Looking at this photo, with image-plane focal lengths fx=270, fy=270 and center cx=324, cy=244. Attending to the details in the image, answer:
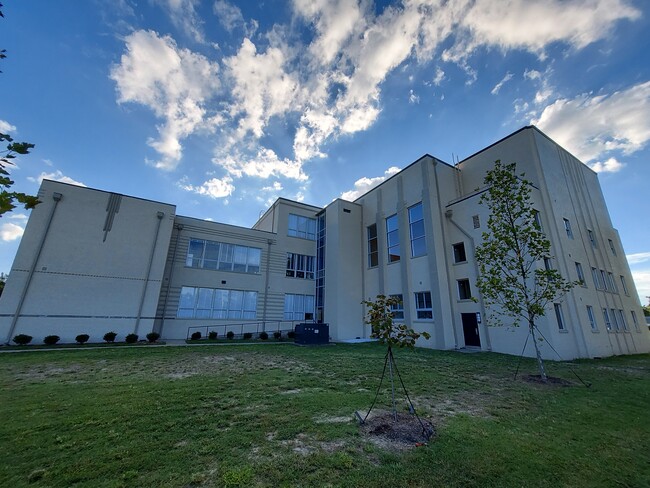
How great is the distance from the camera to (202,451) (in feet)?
11.6

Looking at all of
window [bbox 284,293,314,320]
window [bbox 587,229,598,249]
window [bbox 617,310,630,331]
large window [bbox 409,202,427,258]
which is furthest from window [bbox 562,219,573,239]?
window [bbox 284,293,314,320]

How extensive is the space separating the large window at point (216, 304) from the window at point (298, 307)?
8.99ft

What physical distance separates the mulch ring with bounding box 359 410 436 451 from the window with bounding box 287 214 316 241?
20.6 metres

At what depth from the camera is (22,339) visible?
13641 mm

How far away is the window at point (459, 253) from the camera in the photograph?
1698 cm

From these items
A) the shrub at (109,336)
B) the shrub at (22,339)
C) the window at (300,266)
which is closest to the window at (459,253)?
the window at (300,266)

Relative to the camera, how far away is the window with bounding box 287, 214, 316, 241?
2487 cm

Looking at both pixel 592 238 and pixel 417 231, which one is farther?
pixel 417 231

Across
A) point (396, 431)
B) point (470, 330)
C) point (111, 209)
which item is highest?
point (111, 209)

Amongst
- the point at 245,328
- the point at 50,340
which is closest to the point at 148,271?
the point at 50,340

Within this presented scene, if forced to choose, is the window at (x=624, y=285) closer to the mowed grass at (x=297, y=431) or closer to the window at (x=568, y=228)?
the window at (x=568, y=228)

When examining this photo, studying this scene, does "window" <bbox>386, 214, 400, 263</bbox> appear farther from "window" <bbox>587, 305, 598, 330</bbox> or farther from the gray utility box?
"window" <bbox>587, 305, 598, 330</bbox>

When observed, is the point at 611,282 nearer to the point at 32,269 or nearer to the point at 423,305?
the point at 423,305

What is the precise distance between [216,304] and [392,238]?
A: 14.3m
